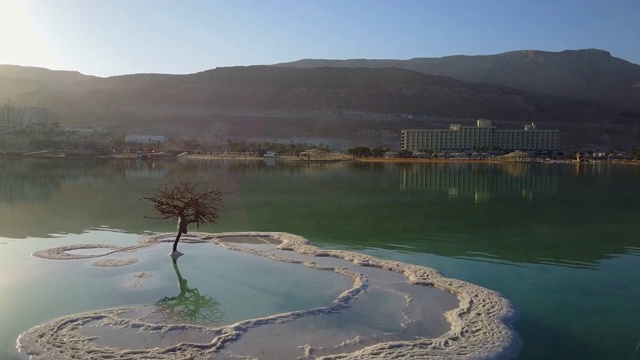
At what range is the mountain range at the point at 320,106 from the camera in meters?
99.4

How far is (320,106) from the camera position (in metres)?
122

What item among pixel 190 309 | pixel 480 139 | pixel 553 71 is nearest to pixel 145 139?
pixel 480 139

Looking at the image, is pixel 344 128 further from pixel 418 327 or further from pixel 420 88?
pixel 418 327

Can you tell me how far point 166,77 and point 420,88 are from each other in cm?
6345

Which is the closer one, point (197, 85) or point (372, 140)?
point (372, 140)

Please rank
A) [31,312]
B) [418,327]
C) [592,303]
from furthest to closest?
[592,303]
[31,312]
[418,327]

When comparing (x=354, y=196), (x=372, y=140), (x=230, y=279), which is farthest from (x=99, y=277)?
(x=372, y=140)

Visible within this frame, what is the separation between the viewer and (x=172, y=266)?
10.9m

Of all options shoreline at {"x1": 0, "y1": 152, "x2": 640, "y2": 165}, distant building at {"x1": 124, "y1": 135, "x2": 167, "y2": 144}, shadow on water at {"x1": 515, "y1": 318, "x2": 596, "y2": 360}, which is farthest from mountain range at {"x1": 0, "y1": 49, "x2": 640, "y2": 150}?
shadow on water at {"x1": 515, "y1": 318, "x2": 596, "y2": 360}

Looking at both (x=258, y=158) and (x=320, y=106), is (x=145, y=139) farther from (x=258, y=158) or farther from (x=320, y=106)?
(x=320, y=106)

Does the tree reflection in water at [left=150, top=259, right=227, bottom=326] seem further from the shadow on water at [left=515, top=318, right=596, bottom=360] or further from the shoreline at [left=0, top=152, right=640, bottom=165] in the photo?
the shoreline at [left=0, top=152, right=640, bottom=165]

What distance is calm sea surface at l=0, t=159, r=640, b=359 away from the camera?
27.0 ft

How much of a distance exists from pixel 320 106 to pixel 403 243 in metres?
109

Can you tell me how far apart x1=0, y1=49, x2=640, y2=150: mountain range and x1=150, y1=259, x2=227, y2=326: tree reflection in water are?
3207 inches
